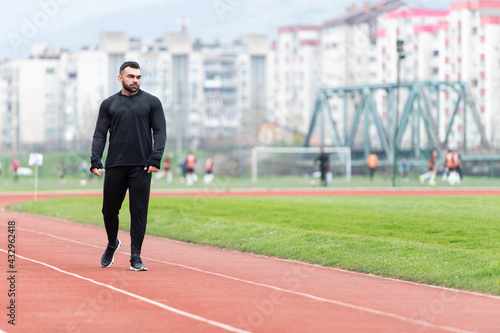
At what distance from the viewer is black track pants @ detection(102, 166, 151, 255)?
12727mm

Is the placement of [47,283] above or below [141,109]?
below

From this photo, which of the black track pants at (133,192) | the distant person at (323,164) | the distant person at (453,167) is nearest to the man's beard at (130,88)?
the black track pants at (133,192)

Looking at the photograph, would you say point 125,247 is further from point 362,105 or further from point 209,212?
point 362,105

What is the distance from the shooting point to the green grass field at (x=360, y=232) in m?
13.5

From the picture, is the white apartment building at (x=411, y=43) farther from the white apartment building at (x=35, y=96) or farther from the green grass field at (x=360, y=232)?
the green grass field at (x=360, y=232)

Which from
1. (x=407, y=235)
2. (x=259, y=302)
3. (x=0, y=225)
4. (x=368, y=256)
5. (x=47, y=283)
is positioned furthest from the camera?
(x=0, y=225)

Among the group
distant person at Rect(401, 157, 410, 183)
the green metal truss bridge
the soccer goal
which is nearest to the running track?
distant person at Rect(401, 157, 410, 183)

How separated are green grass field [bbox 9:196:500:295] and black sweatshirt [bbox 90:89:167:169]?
128 inches

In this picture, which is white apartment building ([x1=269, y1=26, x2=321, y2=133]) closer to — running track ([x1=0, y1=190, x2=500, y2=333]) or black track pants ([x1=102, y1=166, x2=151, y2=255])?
running track ([x1=0, y1=190, x2=500, y2=333])

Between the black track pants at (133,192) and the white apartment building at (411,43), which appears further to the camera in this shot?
the white apartment building at (411,43)

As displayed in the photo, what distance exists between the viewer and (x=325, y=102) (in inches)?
3420

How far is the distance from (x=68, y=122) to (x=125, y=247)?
174998 mm

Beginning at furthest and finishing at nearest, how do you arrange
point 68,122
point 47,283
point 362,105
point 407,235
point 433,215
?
point 68,122, point 362,105, point 433,215, point 407,235, point 47,283

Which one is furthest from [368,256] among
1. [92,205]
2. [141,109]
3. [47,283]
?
[92,205]
